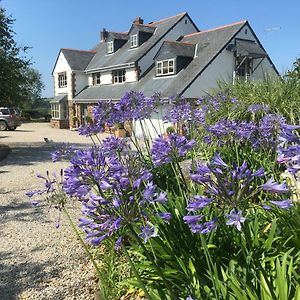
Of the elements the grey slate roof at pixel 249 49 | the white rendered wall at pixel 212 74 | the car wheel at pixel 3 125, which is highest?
the grey slate roof at pixel 249 49

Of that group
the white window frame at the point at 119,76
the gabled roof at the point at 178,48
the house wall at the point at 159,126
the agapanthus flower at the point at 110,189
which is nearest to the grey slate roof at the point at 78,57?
the white window frame at the point at 119,76

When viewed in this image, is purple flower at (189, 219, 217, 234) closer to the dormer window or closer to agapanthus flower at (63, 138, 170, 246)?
agapanthus flower at (63, 138, 170, 246)

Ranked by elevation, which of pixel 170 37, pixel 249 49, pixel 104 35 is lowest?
pixel 249 49

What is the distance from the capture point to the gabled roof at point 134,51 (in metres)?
29.0

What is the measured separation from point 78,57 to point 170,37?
35.0ft

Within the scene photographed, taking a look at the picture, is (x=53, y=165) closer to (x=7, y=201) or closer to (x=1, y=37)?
(x=7, y=201)

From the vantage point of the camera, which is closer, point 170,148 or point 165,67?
point 170,148

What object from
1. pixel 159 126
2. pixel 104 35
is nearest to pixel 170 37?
pixel 104 35

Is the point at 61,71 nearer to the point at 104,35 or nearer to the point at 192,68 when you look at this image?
the point at 104,35

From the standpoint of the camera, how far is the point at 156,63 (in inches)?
1072

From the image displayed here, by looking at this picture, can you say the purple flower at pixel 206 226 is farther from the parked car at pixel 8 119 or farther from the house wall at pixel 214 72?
the parked car at pixel 8 119

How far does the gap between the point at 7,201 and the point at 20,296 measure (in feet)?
14.7

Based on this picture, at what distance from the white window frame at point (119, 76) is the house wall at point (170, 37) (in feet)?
6.73

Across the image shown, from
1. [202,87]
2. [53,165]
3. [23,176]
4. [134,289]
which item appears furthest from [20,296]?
[202,87]
